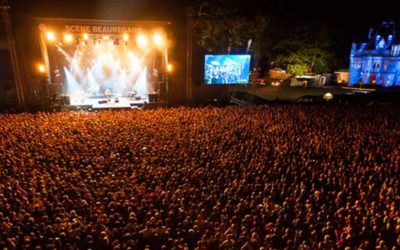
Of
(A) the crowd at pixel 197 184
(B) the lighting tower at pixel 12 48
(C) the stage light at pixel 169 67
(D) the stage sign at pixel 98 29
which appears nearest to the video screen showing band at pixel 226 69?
(C) the stage light at pixel 169 67

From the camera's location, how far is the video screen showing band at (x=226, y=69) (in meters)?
19.7

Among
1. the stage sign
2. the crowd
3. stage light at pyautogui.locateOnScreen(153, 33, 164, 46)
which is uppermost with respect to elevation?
the stage sign

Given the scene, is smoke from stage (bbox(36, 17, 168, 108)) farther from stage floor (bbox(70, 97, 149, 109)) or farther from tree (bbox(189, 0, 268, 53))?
tree (bbox(189, 0, 268, 53))

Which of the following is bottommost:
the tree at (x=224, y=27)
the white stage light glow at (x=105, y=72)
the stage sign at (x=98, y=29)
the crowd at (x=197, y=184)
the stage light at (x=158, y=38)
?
the crowd at (x=197, y=184)

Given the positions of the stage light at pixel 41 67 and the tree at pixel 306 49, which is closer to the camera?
the stage light at pixel 41 67

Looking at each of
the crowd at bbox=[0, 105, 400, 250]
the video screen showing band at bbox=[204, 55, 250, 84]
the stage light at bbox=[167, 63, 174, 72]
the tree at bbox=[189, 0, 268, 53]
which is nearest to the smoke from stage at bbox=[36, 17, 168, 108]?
the stage light at bbox=[167, 63, 174, 72]

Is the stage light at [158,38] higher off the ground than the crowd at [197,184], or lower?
higher

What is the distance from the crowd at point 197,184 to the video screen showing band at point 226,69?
808cm

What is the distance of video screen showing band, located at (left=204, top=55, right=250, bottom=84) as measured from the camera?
776 inches

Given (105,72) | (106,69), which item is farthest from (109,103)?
(106,69)

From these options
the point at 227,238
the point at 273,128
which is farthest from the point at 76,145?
the point at 273,128

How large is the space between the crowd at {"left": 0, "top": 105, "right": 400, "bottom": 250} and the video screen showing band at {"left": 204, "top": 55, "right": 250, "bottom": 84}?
808 centimetres

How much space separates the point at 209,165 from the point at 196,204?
1952 mm

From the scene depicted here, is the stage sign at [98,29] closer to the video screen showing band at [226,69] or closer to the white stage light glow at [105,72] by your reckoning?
the video screen showing band at [226,69]
